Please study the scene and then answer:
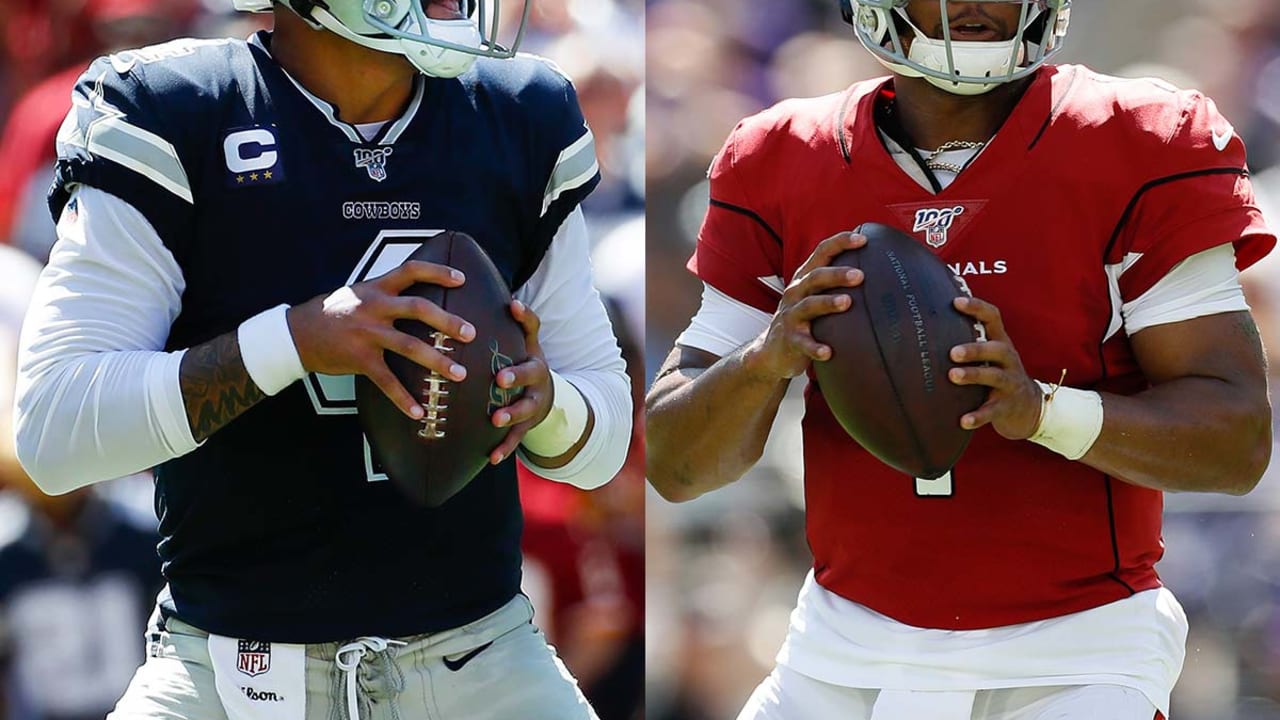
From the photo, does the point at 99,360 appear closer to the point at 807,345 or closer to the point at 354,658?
the point at 354,658

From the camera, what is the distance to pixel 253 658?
5.74ft

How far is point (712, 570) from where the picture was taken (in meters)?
3.32

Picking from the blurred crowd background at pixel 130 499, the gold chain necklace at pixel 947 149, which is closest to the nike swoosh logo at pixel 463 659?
the gold chain necklace at pixel 947 149

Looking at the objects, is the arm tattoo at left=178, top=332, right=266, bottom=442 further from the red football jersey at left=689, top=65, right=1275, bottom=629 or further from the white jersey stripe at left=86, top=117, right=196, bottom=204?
the red football jersey at left=689, top=65, right=1275, bottom=629

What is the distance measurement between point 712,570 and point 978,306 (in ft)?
5.21

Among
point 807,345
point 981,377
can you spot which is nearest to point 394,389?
point 807,345

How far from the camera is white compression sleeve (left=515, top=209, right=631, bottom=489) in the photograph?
6.29 feet

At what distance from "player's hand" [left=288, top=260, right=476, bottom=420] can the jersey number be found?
161mm

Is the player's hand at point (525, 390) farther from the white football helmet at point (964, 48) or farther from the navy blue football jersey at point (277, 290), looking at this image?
the white football helmet at point (964, 48)

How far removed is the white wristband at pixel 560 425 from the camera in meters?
1.83

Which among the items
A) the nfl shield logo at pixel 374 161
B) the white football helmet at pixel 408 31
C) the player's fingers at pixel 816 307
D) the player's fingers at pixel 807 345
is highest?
the white football helmet at pixel 408 31

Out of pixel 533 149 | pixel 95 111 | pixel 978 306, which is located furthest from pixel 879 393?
pixel 95 111

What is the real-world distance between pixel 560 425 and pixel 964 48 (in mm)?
744

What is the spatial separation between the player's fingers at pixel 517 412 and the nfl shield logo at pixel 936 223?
2.19 ft
